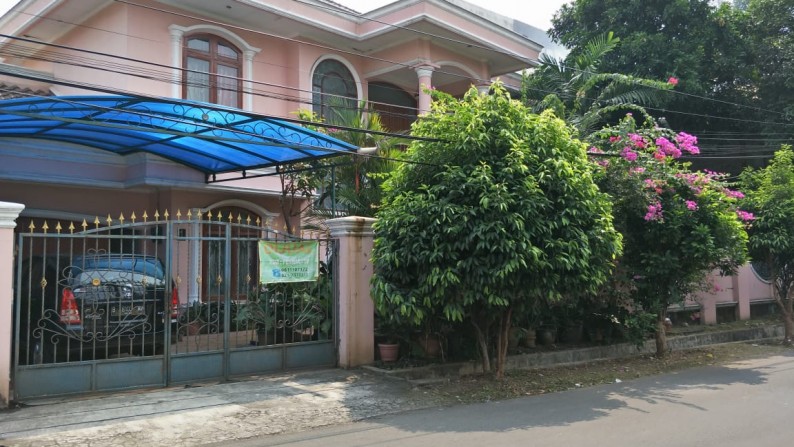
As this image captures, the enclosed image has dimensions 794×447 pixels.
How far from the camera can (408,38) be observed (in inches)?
574

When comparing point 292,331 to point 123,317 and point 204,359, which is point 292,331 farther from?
point 123,317

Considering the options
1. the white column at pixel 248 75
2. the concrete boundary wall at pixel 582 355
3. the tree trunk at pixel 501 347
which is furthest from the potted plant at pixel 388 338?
the white column at pixel 248 75

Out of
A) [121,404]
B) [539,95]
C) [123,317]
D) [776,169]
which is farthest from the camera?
[539,95]

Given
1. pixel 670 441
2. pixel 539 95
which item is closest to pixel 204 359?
pixel 670 441

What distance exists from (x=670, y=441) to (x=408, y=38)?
36.7ft

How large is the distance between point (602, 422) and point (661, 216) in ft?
16.1

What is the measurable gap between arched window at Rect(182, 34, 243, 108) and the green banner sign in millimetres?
5169

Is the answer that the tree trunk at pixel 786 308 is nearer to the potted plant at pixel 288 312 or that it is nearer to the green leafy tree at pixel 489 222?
the green leafy tree at pixel 489 222

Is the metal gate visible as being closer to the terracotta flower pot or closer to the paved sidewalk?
the paved sidewalk

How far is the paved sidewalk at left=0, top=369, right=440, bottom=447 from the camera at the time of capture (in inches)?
226

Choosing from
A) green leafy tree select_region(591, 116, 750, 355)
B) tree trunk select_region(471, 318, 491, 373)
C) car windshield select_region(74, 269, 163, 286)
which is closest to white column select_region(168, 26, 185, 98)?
car windshield select_region(74, 269, 163, 286)

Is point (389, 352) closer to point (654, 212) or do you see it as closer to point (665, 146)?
point (654, 212)

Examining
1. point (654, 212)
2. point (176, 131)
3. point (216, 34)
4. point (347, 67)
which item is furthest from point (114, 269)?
point (347, 67)

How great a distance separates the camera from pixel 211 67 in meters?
12.9
